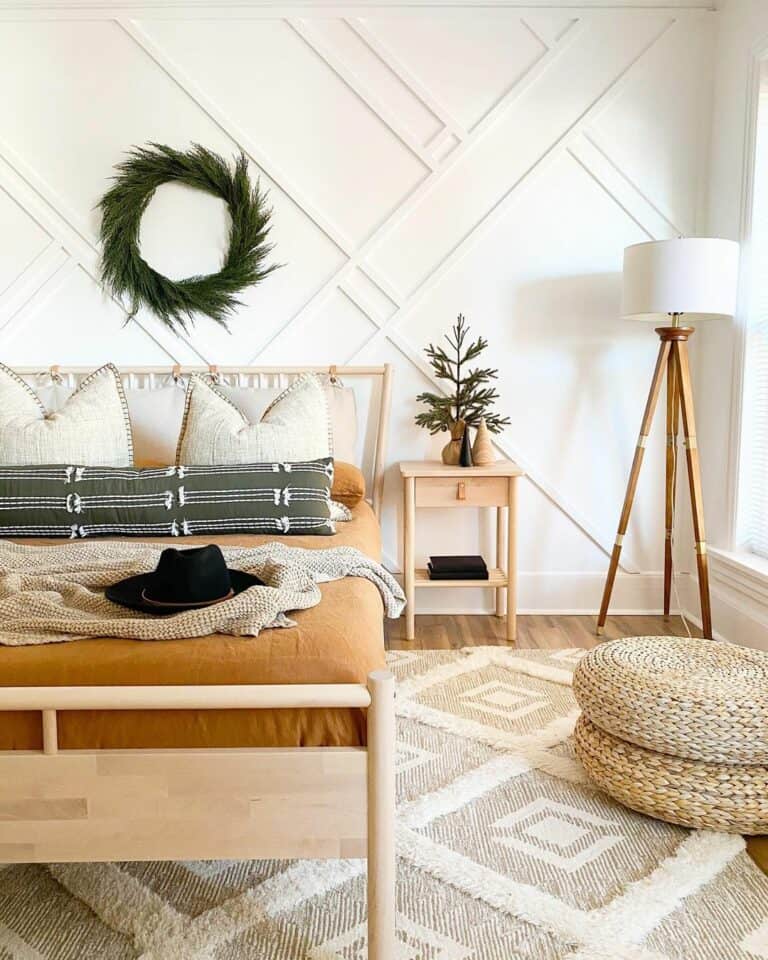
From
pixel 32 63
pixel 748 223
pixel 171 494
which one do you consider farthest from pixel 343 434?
pixel 32 63

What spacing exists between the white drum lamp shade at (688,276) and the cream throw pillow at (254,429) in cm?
131

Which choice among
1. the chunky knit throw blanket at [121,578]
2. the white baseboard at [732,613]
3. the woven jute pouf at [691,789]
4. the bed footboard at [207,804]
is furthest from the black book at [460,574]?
the bed footboard at [207,804]

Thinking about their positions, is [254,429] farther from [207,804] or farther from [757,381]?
[757,381]

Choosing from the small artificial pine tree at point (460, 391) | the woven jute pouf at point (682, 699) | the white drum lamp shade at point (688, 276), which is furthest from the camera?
the small artificial pine tree at point (460, 391)

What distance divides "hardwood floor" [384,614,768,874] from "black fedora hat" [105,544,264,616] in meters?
1.67

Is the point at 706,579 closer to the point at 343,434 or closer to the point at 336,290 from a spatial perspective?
the point at 343,434

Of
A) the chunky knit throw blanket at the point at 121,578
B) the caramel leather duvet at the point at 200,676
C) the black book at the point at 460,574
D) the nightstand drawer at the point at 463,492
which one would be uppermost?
the nightstand drawer at the point at 463,492

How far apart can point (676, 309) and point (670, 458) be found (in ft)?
2.29

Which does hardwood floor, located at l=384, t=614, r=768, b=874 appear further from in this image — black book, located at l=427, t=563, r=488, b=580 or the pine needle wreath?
the pine needle wreath

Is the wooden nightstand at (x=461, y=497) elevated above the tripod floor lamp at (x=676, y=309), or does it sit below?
below

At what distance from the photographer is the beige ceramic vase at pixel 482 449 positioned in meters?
3.48

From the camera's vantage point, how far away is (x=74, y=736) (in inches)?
58.2

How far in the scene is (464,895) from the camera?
1740mm

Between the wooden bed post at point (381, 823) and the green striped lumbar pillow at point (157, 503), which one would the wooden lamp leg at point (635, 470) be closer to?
the green striped lumbar pillow at point (157, 503)
